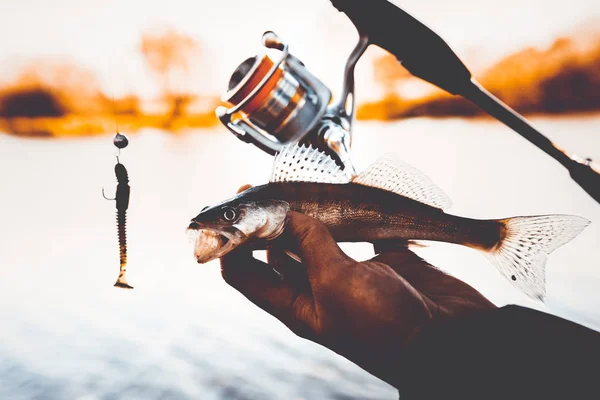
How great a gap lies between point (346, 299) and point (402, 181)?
20.4 inches

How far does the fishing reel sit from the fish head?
512 mm

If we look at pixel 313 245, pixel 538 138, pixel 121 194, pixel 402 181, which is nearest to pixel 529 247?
pixel 402 181

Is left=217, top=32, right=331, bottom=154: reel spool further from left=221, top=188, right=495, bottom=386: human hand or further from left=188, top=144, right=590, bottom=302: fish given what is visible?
left=221, top=188, right=495, bottom=386: human hand

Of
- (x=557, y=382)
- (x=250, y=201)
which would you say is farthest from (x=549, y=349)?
(x=250, y=201)

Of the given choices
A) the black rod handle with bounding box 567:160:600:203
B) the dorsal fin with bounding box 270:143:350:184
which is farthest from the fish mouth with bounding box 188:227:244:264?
the black rod handle with bounding box 567:160:600:203

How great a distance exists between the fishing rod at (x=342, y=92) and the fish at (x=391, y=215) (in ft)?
0.88

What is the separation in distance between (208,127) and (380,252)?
235cm

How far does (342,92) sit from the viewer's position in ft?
5.77

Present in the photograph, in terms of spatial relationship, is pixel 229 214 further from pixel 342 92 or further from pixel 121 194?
pixel 121 194

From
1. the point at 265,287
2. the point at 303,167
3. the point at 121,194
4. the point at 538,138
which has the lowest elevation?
the point at 265,287

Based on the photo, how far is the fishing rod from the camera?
5.10 feet

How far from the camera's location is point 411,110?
3.16 metres

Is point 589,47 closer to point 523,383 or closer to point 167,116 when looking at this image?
point 523,383

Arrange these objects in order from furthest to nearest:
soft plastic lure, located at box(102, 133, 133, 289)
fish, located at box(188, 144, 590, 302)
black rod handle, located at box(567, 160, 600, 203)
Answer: soft plastic lure, located at box(102, 133, 133, 289), black rod handle, located at box(567, 160, 600, 203), fish, located at box(188, 144, 590, 302)
